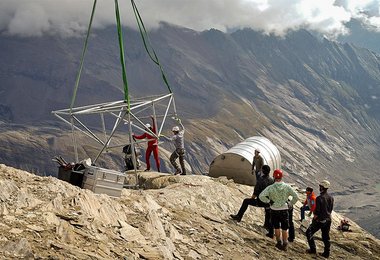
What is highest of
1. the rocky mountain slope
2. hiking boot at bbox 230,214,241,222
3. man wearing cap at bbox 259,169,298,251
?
man wearing cap at bbox 259,169,298,251

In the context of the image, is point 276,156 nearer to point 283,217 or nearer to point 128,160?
point 128,160

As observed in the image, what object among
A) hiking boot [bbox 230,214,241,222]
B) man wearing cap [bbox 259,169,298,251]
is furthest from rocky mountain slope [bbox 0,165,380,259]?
man wearing cap [bbox 259,169,298,251]

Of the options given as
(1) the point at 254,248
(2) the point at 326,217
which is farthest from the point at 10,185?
(2) the point at 326,217

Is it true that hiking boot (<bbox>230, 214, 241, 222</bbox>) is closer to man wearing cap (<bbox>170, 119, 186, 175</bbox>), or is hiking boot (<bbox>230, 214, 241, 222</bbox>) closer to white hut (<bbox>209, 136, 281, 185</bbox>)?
man wearing cap (<bbox>170, 119, 186, 175</bbox>)

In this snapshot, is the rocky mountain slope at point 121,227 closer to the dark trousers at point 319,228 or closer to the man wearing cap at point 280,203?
the man wearing cap at point 280,203

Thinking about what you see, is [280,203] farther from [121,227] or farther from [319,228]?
[121,227]

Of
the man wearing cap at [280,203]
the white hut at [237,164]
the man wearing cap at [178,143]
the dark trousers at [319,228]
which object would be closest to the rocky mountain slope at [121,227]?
the man wearing cap at [280,203]

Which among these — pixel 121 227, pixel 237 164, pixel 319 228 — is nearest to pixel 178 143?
pixel 237 164

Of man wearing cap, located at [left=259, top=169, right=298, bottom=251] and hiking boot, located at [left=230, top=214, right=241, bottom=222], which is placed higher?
man wearing cap, located at [left=259, top=169, right=298, bottom=251]

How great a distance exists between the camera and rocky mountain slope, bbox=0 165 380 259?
9328 millimetres

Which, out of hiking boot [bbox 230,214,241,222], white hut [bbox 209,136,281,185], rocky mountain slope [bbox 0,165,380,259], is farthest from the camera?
white hut [bbox 209,136,281,185]

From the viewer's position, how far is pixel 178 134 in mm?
23406

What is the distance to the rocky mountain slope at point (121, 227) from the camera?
9328 mm

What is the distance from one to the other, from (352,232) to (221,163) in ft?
30.7
